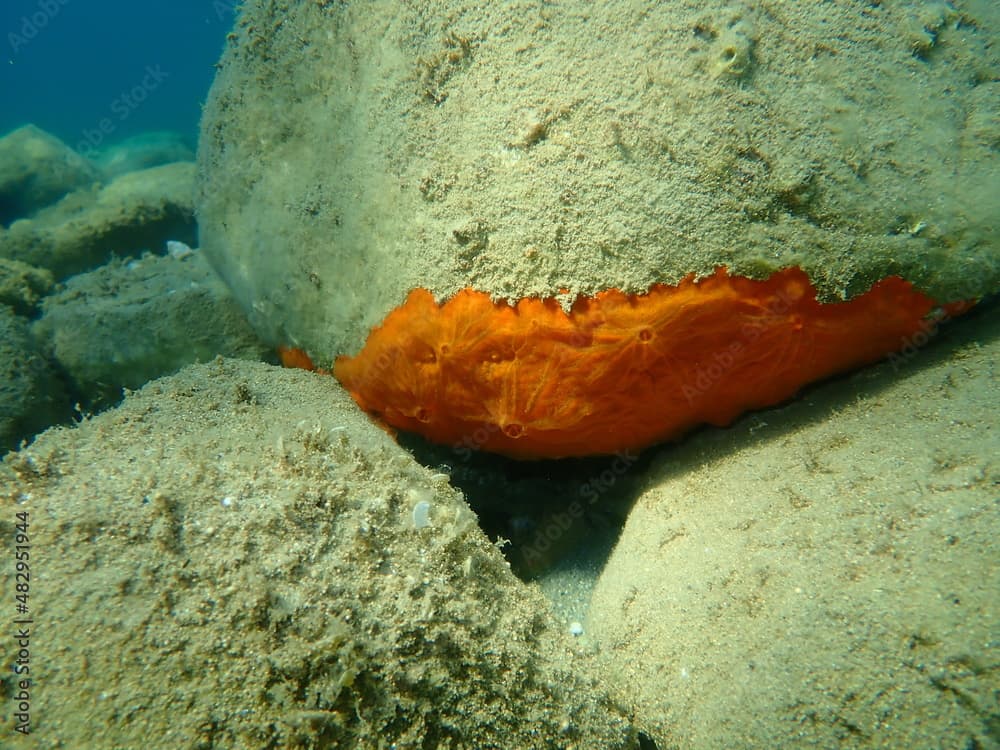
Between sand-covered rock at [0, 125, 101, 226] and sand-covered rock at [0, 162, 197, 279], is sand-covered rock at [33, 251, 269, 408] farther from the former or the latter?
sand-covered rock at [0, 125, 101, 226]

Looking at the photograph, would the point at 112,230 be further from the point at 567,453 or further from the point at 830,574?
the point at 830,574

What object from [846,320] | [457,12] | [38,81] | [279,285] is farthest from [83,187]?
[38,81]

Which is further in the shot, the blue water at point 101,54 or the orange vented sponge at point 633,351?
the blue water at point 101,54

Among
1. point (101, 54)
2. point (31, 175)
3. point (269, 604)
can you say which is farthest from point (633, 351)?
point (101, 54)

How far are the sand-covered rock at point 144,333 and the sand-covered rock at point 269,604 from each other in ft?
6.29

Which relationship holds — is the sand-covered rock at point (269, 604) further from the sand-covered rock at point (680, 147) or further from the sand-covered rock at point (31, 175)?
the sand-covered rock at point (31, 175)

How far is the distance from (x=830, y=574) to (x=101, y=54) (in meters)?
64.6

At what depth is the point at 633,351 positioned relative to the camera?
2.40 metres

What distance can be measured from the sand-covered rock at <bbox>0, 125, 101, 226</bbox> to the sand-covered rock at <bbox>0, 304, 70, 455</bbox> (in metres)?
6.17

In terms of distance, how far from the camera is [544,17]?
2.57 meters

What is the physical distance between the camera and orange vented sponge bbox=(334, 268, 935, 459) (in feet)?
7.77

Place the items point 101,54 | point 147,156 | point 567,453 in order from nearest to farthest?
point 567,453
point 147,156
point 101,54

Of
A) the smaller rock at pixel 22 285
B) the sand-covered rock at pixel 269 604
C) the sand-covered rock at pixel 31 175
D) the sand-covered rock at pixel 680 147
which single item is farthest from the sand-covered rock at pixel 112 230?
the sand-covered rock at pixel 269 604

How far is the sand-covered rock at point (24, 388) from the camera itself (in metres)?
4.22
